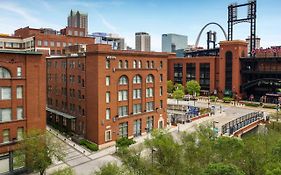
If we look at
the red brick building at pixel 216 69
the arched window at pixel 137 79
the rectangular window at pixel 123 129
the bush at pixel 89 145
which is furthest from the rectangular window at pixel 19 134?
the red brick building at pixel 216 69

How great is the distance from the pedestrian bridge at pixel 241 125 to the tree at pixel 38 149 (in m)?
34.4

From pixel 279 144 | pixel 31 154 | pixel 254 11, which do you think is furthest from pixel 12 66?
pixel 254 11

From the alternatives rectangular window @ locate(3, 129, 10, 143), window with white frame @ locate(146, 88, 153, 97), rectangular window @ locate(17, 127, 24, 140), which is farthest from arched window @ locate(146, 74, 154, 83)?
rectangular window @ locate(3, 129, 10, 143)

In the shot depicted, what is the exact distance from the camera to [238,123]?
62.1 meters

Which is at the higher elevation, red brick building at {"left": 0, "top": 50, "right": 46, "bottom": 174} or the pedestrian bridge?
red brick building at {"left": 0, "top": 50, "right": 46, "bottom": 174}

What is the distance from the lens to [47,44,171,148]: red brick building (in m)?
47.3

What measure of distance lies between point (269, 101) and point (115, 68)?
6701 cm

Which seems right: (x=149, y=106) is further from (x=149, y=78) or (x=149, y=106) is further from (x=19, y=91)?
(x=19, y=91)

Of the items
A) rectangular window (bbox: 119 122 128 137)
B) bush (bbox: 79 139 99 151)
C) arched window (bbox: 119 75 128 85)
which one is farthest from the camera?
rectangular window (bbox: 119 122 128 137)

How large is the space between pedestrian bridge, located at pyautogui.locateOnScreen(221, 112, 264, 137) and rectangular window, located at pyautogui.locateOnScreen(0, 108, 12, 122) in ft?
127

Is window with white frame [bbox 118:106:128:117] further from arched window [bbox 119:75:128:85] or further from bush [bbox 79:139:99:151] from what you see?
bush [bbox 79:139:99:151]

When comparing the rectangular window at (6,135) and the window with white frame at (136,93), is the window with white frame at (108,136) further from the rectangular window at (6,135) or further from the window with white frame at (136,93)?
the rectangular window at (6,135)

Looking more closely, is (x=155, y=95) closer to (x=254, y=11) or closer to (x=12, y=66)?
(x=12, y=66)

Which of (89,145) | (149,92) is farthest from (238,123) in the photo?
(89,145)
